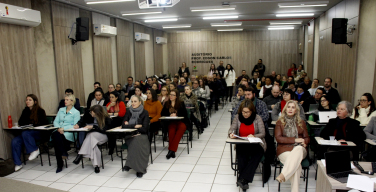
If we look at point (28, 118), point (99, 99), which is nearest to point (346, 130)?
point (99, 99)

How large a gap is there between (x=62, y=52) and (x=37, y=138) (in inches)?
107

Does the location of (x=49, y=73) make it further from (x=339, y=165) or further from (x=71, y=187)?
(x=339, y=165)

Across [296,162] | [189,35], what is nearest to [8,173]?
[296,162]

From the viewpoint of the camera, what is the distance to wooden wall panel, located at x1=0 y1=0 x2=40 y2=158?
543 cm

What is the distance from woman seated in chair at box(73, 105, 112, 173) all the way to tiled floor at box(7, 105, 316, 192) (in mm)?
253

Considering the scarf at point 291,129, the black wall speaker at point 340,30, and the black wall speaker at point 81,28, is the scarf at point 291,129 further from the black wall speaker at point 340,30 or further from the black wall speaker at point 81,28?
the black wall speaker at point 81,28

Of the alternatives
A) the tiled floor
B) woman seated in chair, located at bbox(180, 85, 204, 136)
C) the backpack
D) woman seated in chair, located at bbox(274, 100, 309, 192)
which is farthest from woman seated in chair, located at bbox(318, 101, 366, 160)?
the backpack

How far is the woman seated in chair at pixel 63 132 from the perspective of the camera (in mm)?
5238

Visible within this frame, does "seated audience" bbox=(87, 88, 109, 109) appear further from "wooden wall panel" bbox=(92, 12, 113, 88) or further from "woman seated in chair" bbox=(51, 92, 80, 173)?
"wooden wall panel" bbox=(92, 12, 113, 88)

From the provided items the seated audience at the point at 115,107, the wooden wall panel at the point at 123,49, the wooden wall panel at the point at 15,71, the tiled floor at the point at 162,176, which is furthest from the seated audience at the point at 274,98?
the wooden wall panel at the point at 123,49

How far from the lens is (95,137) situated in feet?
17.1

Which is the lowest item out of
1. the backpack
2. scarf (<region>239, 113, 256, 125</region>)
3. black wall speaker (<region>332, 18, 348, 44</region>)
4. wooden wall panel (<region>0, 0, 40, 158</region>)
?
the backpack

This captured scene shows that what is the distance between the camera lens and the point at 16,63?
18.7 ft

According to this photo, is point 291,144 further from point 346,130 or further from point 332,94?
point 332,94
